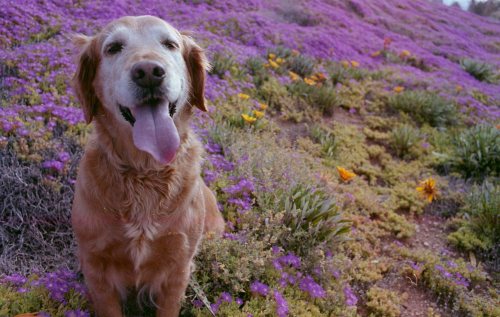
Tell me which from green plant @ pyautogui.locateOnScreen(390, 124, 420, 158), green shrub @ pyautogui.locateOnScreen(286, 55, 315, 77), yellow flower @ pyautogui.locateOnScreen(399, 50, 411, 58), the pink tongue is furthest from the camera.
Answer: yellow flower @ pyautogui.locateOnScreen(399, 50, 411, 58)

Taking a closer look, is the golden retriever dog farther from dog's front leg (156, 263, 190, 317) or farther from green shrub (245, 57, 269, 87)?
green shrub (245, 57, 269, 87)

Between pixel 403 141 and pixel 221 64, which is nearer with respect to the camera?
pixel 403 141

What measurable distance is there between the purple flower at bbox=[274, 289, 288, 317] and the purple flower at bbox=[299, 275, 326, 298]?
0.29m

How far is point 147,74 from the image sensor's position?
188cm

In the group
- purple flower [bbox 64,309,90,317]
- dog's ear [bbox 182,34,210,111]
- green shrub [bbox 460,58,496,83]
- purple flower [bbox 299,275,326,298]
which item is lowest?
purple flower [bbox 299,275,326,298]

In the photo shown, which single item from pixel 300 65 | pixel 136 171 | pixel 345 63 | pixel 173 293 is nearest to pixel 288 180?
pixel 173 293

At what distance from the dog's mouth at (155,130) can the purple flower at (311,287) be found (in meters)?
1.58

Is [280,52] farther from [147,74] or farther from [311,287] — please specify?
[147,74]

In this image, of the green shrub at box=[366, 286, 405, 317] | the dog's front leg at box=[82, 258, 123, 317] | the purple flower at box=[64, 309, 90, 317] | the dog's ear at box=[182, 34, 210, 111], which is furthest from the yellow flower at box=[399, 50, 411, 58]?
the purple flower at box=[64, 309, 90, 317]

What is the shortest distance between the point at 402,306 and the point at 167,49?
288 cm

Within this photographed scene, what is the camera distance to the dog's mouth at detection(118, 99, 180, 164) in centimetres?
197

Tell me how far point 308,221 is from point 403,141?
325 cm

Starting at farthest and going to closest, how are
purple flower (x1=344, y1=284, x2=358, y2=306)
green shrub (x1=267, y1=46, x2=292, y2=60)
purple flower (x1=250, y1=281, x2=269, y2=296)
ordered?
green shrub (x1=267, y1=46, x2=292, y2=60), purple flower (x1=344, y1=284, x2=358, y2=306), purple flower (x1=250, y1=281, x2=269, y2=296)

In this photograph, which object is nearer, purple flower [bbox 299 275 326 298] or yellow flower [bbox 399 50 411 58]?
purple flower [bbox 299 275 326 298]
